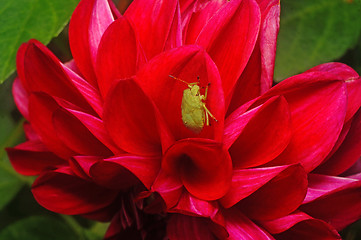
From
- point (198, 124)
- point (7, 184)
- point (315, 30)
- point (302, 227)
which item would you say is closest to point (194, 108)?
point (198, 124)

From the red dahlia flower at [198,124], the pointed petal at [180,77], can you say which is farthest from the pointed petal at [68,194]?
the pointed petal at [180,77]

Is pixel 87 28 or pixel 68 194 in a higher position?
pixel 87 28

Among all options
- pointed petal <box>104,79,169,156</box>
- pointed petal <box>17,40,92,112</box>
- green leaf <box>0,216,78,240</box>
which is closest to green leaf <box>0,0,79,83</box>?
pointed petal <box>17,40,92,112</box>

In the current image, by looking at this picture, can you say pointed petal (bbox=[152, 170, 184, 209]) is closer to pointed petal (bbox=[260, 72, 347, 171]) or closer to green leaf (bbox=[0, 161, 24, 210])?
pointed petal (bbox=[260, 72, 347, 171])

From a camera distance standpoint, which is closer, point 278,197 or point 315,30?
point 278,197

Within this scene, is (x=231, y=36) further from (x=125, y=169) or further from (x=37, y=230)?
(x=37, y=230)
